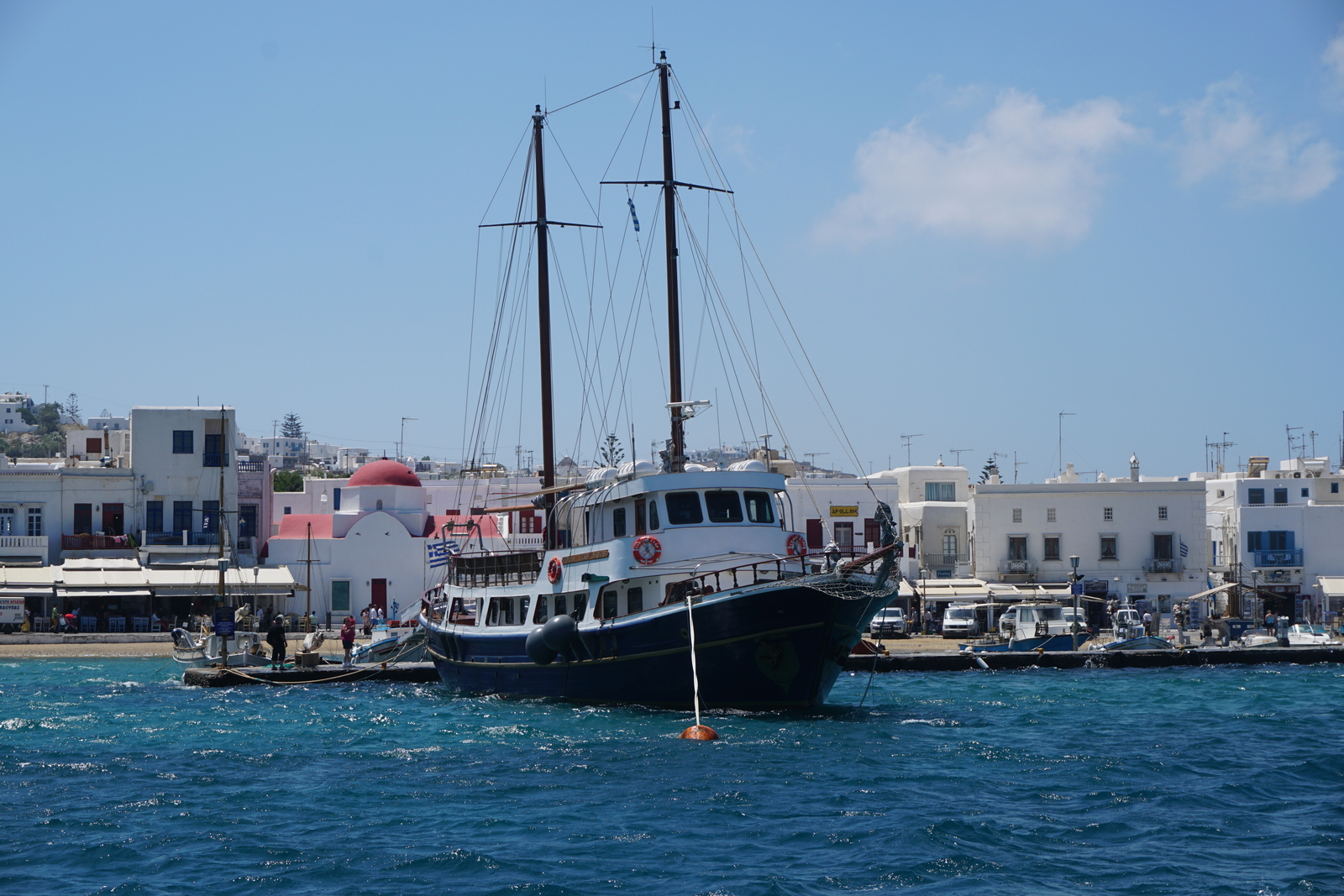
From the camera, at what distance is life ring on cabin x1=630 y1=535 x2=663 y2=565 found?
29922 mm

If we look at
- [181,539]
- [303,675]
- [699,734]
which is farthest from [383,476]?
[699,734]

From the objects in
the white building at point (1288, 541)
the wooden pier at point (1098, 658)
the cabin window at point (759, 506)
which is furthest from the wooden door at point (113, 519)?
the white building at point (1288, 541)

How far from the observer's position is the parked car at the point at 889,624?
54969mm

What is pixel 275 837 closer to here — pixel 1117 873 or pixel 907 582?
pixel 1117 873

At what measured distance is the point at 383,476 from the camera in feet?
209

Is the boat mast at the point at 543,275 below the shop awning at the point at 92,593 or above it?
above

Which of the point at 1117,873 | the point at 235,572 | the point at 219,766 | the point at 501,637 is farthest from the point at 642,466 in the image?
the point at 235,572

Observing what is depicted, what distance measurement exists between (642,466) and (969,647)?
69.1 feet

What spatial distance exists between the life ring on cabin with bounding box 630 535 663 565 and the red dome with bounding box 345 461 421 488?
34983 mm

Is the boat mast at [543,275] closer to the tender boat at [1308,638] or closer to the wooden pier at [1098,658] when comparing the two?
the wooden pier at [1098,658]

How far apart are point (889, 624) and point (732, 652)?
2825cm

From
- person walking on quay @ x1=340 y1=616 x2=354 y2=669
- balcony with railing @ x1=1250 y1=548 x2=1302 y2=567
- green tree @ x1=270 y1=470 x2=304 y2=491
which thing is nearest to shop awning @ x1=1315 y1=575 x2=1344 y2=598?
balcony with railing @ x1=1250 y1=548 x2=1302 y2=567

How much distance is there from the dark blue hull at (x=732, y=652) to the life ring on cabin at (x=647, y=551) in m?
1.20

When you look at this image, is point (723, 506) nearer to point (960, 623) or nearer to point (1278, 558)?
point (960, 623)
